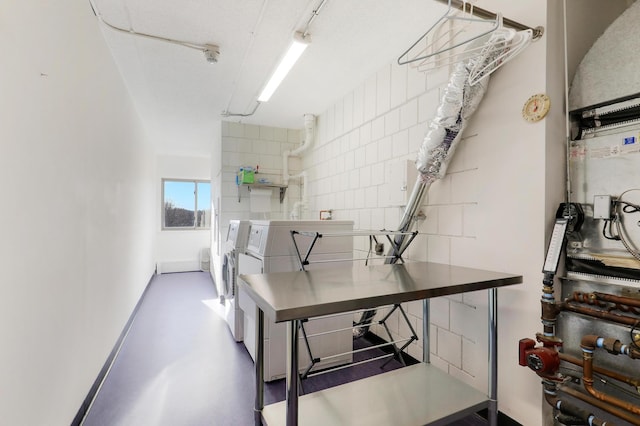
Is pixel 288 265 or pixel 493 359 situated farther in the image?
pixel 288 265

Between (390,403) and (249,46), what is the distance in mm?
2931

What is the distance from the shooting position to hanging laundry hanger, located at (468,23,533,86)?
1528 mm

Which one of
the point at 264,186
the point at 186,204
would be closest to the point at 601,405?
the point at 264,186

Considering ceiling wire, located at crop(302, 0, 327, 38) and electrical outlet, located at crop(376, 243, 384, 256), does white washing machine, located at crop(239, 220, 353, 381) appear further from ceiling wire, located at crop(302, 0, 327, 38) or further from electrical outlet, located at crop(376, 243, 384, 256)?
ceiling wire, located at crop(302, 0, 327, 38)

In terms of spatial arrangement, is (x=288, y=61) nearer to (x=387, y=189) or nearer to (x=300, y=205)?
(x=387, y=189)

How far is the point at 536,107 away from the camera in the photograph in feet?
5.39

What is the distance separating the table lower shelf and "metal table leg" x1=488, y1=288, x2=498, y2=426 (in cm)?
5

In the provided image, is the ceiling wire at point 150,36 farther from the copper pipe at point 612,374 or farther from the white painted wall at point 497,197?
the copper pipe at point 612,374

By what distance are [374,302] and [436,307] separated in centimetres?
137

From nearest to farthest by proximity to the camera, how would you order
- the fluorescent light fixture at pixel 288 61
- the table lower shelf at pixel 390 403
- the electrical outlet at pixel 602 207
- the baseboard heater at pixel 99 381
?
the electrical outlet at pixel 602 207 < the table lower shelf at pixel 390 403 < the baseboard heater at pixel 99 381 < the fluorescent light fixture at pixel 288 61

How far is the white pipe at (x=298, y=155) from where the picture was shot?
432 centimetres

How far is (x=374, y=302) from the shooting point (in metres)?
1.21

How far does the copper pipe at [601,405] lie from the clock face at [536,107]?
57.2 inches

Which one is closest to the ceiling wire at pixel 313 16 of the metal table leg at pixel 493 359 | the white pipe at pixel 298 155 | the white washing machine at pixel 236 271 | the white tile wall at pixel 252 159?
the white washing machine at pixel 236 271
